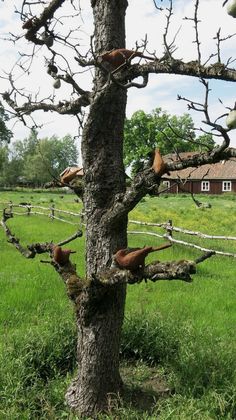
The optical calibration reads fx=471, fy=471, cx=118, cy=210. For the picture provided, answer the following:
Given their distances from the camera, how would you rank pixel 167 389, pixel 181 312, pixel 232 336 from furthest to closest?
pixel 181 312 → pixel 232 336 → pixel 167 389

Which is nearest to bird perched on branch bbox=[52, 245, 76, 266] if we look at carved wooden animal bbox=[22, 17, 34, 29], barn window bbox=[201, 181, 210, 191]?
carved wooden animal bbox=[22, 17, 34, 29]

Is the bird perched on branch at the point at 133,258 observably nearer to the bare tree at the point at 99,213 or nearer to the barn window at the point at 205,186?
the bare tree at the point at 99,213

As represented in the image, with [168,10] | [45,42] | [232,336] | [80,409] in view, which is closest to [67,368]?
[80,409]

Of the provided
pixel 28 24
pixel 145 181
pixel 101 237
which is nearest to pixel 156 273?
pixel 145 181

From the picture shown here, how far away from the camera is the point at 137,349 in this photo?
5148 millimetres

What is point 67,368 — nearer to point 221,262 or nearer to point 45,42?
point 45,42

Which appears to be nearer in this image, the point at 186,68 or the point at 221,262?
the point at 186,68

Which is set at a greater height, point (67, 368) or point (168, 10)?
point (168, 10)

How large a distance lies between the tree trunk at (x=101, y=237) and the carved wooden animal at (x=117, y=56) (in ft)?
1.42

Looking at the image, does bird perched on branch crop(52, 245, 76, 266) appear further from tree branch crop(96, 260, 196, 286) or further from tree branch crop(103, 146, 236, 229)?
tree branch crop(96, 260, 196, 286)

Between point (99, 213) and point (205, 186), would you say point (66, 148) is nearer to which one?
point (99, 213)

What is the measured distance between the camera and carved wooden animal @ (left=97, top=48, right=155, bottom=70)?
10.8ft

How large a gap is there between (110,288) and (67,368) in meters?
1.52

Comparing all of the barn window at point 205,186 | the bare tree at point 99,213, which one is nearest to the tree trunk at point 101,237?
the bare tree at point 99,213
